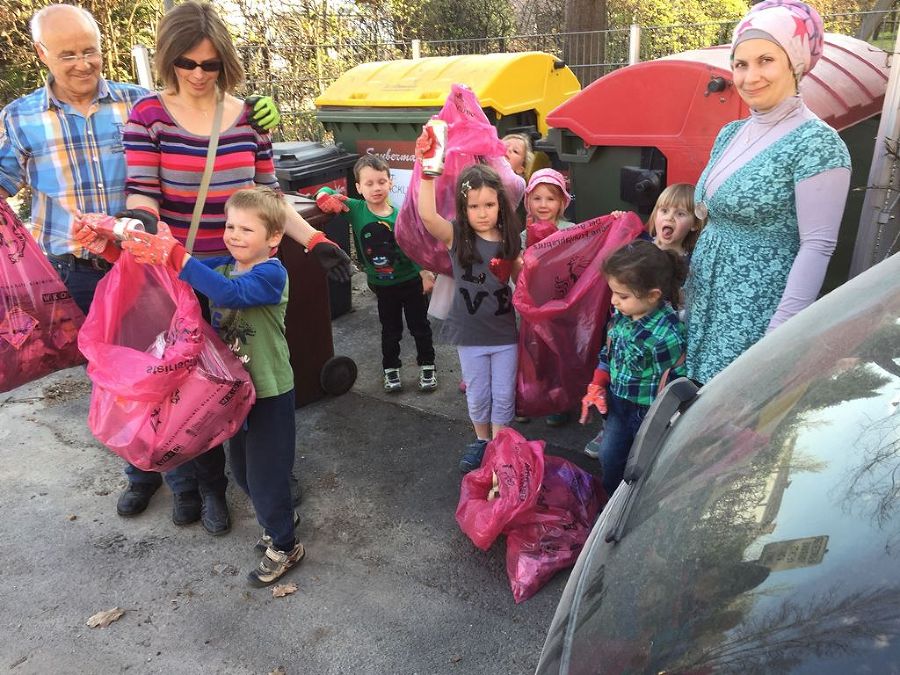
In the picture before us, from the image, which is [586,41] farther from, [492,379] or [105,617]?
[105,617]

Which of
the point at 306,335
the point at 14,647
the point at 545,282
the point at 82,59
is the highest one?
the point at 82,59

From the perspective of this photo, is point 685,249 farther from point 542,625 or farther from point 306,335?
point 306,335

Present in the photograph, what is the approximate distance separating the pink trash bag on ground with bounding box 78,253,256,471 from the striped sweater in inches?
11.4

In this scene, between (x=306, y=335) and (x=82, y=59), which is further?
(x=306, y=335)

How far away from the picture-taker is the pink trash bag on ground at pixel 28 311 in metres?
2.81

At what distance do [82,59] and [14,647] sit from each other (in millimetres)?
2126

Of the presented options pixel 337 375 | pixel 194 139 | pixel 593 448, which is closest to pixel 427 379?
pixel 337 375

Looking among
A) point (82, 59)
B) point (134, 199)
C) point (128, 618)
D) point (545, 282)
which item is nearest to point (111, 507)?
point (128, 618)

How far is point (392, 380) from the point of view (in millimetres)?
4168

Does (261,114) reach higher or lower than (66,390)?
higher

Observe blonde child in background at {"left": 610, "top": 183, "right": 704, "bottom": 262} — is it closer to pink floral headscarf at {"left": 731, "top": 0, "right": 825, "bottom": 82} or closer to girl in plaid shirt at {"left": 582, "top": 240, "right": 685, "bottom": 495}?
girl in plaid shirt at {"left": 582, "top": 240, "right": 685, "bottom": 495}

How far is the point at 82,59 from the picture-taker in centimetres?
268

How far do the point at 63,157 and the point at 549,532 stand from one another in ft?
7.70

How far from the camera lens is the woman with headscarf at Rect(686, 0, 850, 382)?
6.77 ft
